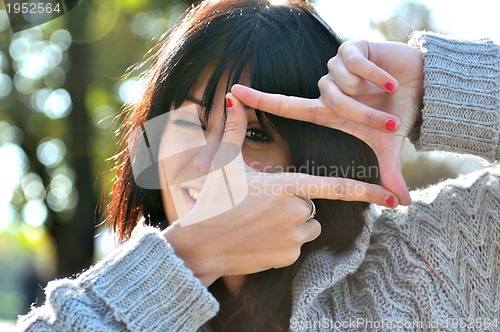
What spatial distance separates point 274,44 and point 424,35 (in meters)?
0.36

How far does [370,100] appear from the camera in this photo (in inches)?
59.4

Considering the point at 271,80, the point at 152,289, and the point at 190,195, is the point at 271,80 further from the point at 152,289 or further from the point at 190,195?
the point at 152,289

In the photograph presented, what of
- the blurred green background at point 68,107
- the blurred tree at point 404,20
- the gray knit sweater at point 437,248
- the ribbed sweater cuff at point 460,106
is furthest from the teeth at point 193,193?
the blurred tree at point 404,20

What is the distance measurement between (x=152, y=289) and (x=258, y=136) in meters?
0.46

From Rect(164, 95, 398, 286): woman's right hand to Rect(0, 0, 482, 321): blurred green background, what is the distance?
5853 millimetres

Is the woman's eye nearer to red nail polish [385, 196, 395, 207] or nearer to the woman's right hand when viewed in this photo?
the woman's right hand

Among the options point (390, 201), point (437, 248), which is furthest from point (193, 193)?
point (437, 248)

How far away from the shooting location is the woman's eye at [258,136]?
1.51m

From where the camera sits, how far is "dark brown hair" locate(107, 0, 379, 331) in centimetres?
153

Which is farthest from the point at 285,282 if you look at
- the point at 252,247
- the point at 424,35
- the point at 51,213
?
the point at 51,213

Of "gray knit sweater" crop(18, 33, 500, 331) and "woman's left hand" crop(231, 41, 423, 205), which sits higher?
"woman's left hand" crop(231, 41, 423, 205)

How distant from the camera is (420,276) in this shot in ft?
4.81

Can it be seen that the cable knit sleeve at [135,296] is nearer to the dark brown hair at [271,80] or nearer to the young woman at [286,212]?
the young woman at [286,212]

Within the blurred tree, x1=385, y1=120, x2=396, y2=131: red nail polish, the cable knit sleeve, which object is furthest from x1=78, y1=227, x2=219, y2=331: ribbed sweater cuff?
the blurred tree
